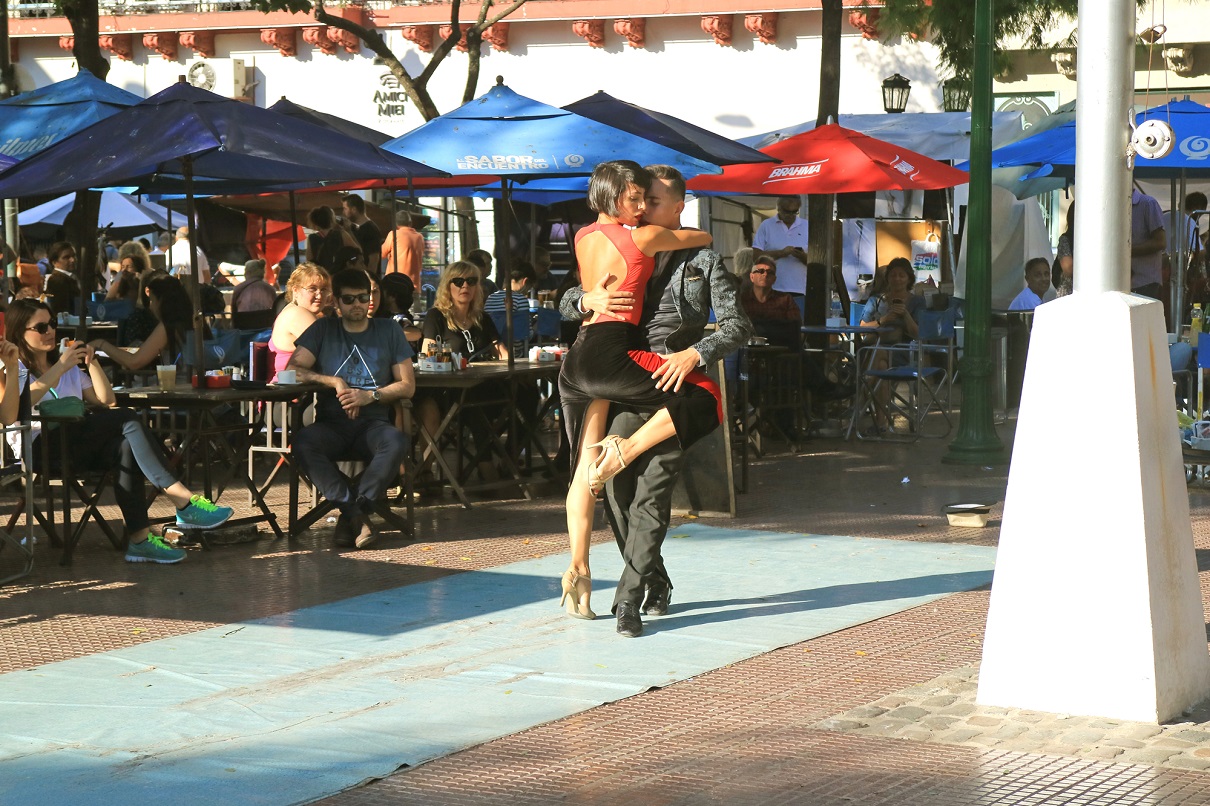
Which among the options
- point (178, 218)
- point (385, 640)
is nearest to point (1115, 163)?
point (385, 640)

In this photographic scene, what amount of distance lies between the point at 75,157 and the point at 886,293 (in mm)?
7631

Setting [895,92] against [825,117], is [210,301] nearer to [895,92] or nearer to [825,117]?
[825,117]

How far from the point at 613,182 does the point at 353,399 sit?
9.84 feet

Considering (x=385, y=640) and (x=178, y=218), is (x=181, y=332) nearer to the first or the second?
(x=385, y=640)

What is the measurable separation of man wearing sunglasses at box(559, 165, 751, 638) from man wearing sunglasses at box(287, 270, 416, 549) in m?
2.38

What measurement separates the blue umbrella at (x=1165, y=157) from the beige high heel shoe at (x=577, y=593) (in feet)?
24.0

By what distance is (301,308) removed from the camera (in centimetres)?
1066

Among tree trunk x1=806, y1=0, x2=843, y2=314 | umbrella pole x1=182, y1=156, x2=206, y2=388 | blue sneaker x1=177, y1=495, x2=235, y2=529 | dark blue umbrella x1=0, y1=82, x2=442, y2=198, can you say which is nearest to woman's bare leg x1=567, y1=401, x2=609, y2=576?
blue sneaker x1=177, y1=495, x2=235, y2=529

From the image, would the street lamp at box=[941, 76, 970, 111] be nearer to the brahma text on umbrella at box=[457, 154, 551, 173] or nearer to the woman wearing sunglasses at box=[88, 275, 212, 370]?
the brahma text on umbrella at box=[457, 154, 551, 173]

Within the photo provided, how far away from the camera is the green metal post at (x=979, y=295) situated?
1270 centimetres

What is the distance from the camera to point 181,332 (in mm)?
11820

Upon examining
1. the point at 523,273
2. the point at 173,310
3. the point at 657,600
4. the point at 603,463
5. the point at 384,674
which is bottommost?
the point at 384,674

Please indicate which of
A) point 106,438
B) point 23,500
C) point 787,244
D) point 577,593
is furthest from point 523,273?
point 577,593

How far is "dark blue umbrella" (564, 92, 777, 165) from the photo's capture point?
1284 cm
